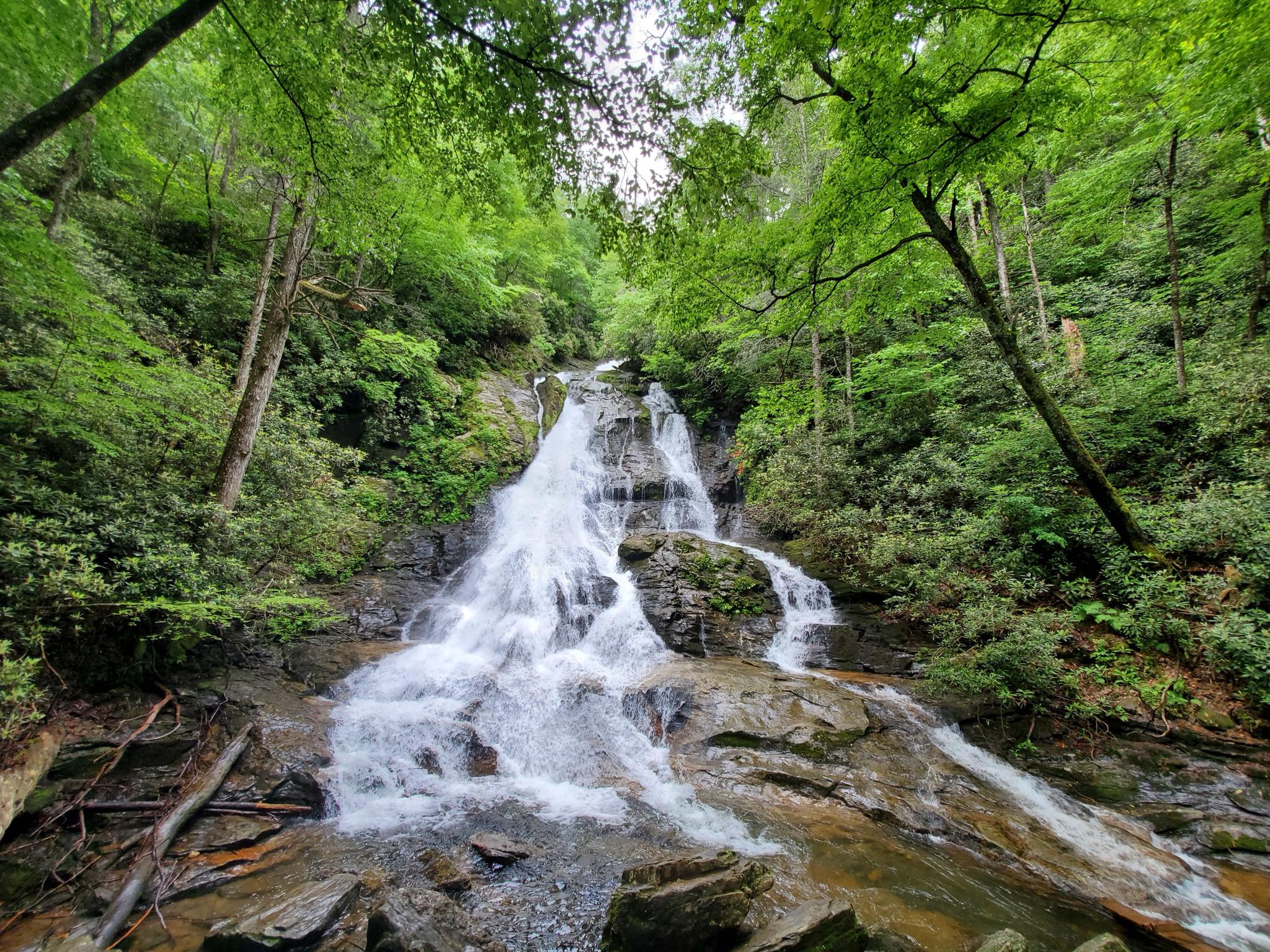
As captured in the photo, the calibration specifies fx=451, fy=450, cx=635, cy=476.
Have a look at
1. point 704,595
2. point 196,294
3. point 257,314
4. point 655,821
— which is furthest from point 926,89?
point 196,294

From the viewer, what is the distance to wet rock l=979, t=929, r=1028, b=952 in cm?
275

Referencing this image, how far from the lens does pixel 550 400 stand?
59.8 feet

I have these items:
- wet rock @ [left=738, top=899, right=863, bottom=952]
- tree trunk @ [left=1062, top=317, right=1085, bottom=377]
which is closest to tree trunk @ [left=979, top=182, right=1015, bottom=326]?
tree trunk @ [left=1062, top=317, right=1085, bottom=377]

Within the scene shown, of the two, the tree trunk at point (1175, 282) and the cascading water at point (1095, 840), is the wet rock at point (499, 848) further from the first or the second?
the tree trunk at point (1175, 282)

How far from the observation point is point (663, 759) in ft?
19.7

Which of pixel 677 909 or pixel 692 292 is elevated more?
pixel 692 292

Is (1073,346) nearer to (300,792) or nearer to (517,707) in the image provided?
(517,707)

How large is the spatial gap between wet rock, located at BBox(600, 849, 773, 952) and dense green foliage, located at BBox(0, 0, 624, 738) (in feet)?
15.1

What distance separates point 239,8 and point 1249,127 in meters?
14.0

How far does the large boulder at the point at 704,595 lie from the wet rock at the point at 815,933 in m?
5.57

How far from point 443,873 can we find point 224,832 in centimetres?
203

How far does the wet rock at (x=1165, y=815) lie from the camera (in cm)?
448

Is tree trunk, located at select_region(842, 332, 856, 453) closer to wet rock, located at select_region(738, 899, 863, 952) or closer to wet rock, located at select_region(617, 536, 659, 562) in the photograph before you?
wet rock, located at select_region(617, 536, 659, 562)

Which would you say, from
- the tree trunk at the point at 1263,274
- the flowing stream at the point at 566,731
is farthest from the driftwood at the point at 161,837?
the tree trunk at the point at 1263,274
